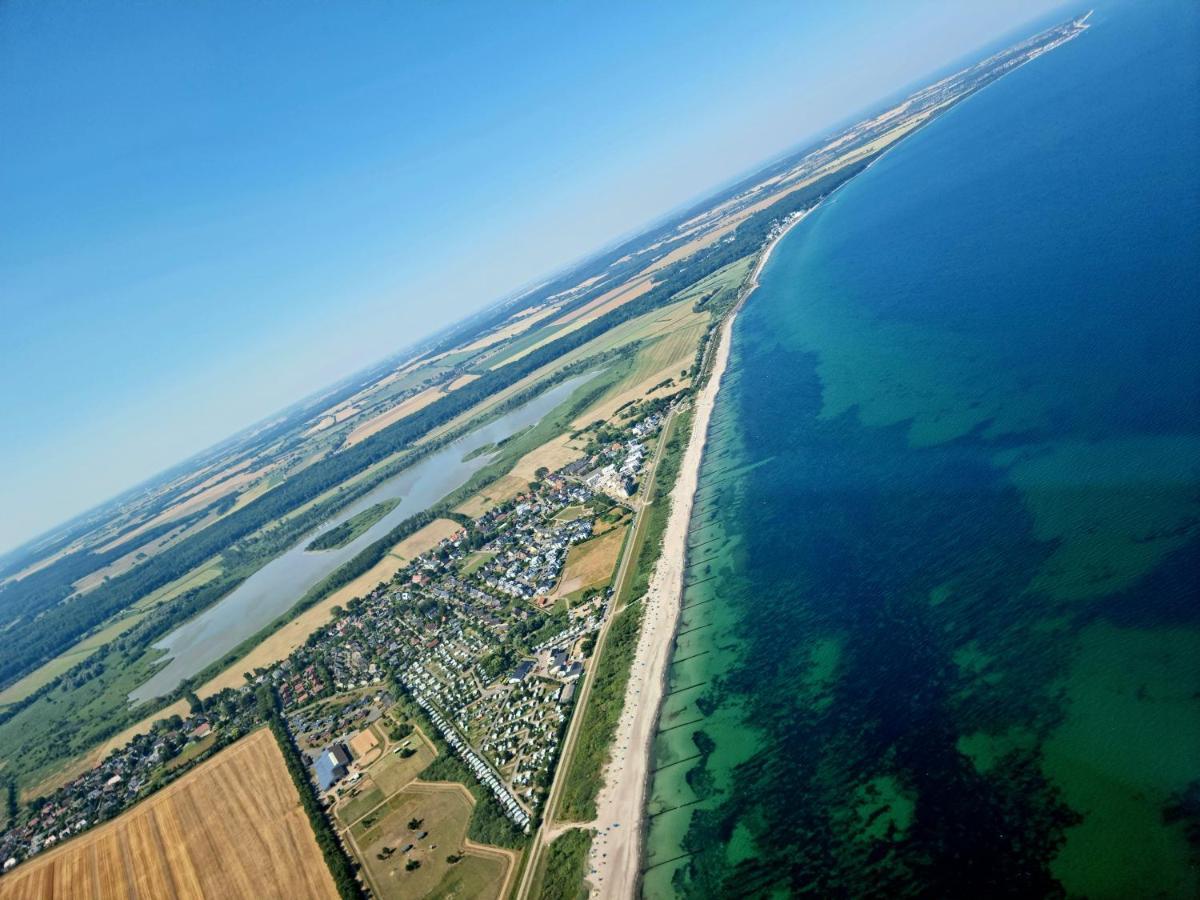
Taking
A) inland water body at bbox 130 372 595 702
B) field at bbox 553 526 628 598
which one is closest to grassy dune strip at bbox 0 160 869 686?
inland water body at bbox 130 372 595 702

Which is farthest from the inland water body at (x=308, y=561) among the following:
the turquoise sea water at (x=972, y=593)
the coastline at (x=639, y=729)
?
the coastline at (x=639, y=729)

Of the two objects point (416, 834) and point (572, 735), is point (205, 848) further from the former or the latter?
point (572, 735)

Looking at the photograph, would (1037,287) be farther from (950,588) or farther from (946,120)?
(946,120)

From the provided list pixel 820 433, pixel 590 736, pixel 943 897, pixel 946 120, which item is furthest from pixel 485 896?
pixel 946 120

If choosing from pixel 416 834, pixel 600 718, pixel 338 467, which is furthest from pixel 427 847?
pixel 338 467

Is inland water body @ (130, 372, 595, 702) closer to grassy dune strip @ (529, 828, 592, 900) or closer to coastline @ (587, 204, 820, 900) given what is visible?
coastline @ (587, 204, 820, 900)

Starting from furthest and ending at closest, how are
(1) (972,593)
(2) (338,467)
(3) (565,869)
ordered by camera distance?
1. (2) (338,467)
2. (1) (972,593)
3. (3) (565,869)
